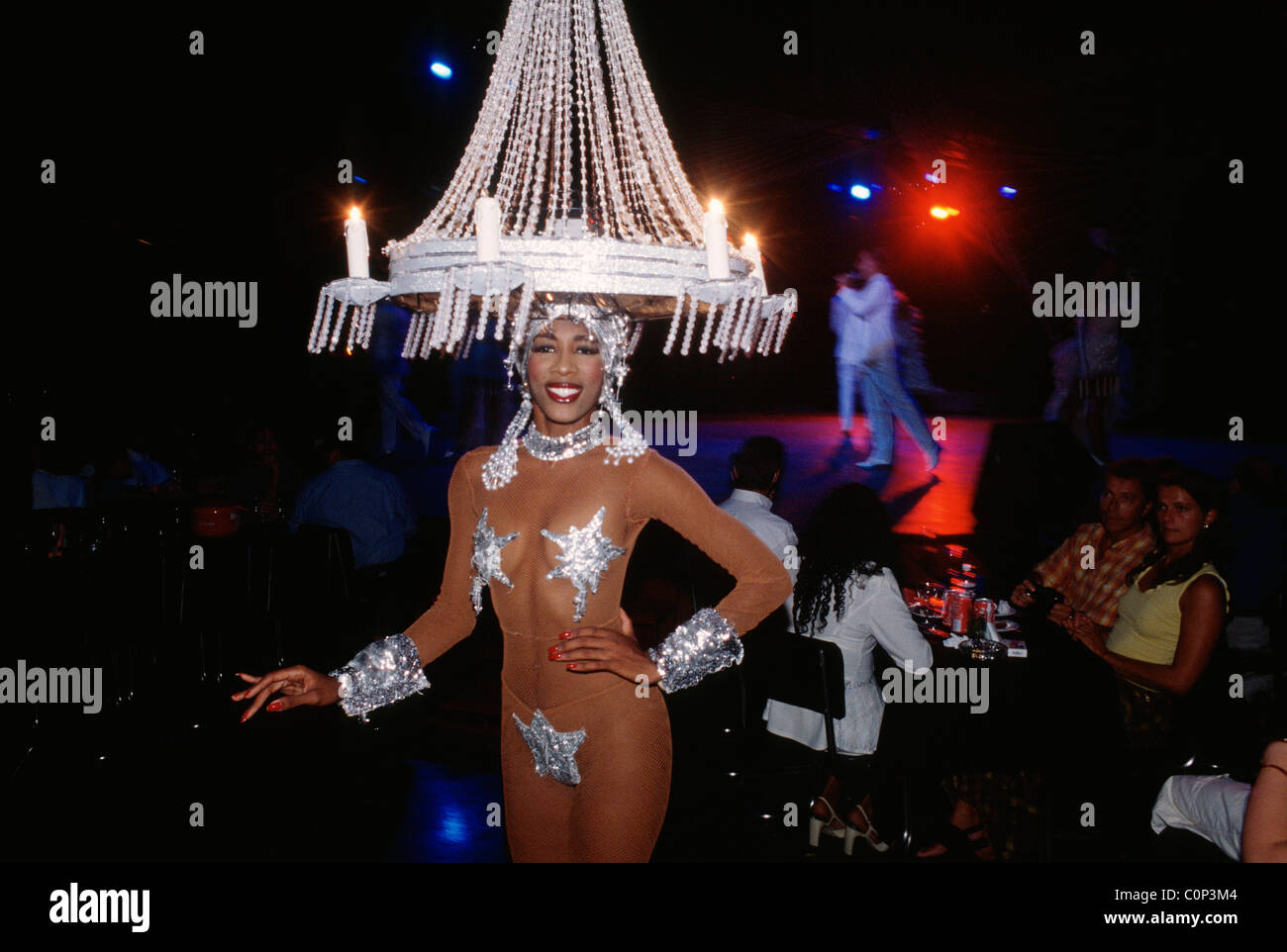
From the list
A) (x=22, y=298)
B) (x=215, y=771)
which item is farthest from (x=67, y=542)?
(x=22, y=298)

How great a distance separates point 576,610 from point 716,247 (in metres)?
0.87

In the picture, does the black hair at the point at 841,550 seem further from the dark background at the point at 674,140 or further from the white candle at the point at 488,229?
the dark background at the point at 674,140

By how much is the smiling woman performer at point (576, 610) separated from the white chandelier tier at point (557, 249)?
25 cm

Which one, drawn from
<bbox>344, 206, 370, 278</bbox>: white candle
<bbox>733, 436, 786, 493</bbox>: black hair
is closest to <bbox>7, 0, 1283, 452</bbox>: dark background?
<bbox>733, 436, 786, 493</bbox>: black hair

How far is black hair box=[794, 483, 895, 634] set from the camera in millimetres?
3096

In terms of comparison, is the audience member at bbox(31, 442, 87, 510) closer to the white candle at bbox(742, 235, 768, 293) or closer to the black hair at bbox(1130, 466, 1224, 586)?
the white candle at bbox(742, 235, 768, 293)

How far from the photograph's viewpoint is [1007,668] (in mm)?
3029

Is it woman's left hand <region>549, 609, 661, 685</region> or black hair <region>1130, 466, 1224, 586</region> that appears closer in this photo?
woman's left hand <region>549, 609, 661, 685</region>

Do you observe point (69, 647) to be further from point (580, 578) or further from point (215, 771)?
point (580, 578)

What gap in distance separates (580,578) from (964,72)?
3626mm

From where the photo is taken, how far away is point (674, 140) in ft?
18.1

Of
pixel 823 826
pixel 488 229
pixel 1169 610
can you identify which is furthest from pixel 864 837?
pixel 488 229

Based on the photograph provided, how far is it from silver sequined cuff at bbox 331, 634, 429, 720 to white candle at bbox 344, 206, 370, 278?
2.66 feet

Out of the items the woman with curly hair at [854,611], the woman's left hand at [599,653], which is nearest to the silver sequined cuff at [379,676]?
the woman's left hand at [599,653]
